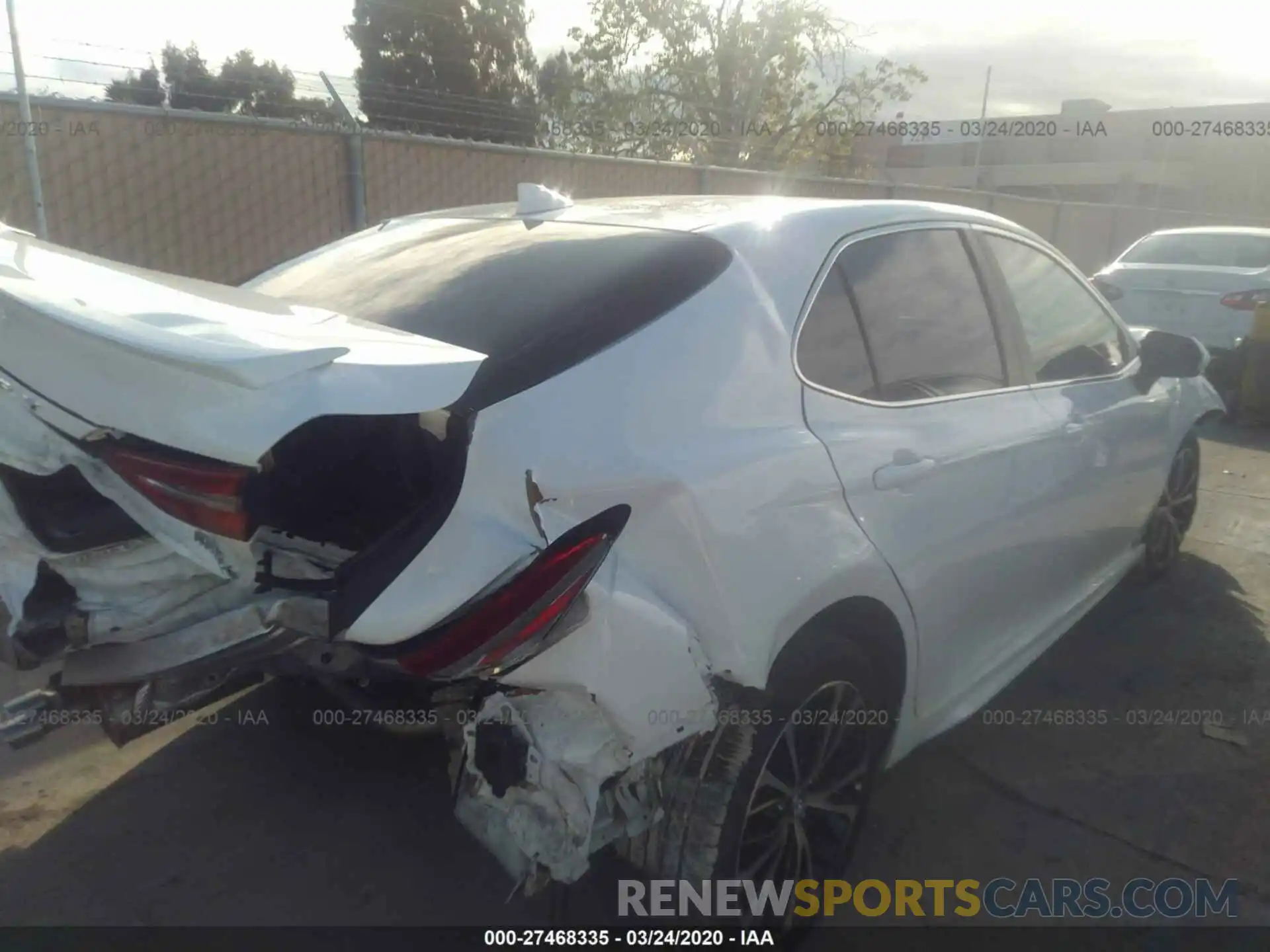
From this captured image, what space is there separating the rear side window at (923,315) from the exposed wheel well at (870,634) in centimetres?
55

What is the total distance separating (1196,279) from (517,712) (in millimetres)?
9371

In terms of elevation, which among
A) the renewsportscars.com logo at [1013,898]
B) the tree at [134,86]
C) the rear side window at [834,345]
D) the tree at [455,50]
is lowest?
the renewsportscars.com logo at [1013,898]

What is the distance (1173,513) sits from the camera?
4922mm

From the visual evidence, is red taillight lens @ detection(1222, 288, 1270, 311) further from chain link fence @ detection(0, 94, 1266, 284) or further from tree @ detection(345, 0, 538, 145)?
tree @ detection(345, 0, 538, 145)

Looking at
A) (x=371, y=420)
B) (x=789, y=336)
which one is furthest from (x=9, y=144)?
(x=789, y=336)

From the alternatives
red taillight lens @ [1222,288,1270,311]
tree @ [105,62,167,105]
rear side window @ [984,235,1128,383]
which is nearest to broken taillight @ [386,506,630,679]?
rear side window @ [984,235,1128,383]

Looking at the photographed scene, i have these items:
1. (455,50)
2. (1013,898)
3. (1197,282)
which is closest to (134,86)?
(1013,898)

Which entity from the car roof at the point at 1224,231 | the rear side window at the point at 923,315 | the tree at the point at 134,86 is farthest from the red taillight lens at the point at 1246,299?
the tree at the point at 134,86

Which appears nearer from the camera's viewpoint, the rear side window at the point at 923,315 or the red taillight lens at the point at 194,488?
the red taillight lens at the point at 194,488

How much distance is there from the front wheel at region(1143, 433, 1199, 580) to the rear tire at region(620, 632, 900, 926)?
2641 millimetres

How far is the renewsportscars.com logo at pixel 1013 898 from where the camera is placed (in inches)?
106

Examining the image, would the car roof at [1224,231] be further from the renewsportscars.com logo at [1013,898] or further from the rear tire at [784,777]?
the rear tire at [784,777]

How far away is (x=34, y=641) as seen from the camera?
1981 mm

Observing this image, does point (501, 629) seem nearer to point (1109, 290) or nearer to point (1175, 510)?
point (1175, 510)
